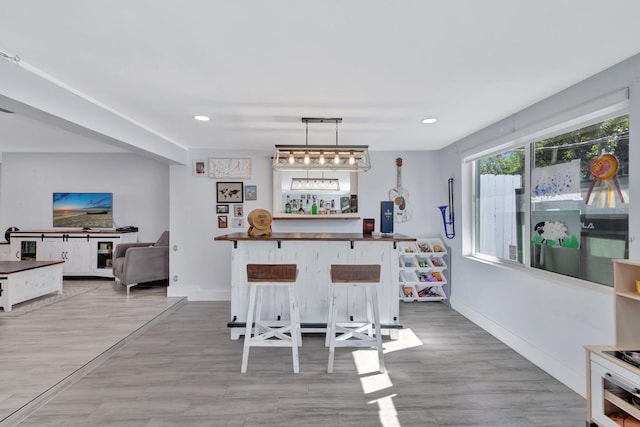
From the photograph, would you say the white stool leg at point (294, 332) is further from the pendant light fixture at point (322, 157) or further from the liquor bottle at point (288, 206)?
the liquor bottle at point (288, 206)

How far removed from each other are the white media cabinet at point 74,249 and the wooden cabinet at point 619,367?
6.82 metres

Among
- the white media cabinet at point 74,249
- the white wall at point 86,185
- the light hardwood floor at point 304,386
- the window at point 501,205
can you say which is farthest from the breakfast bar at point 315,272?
the white media cabinet at point 74,249

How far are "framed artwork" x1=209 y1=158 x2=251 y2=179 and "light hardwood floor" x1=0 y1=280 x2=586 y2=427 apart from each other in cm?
244

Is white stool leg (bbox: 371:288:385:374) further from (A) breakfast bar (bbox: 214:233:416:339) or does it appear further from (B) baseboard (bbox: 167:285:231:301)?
(B) baseboard (bbox: 167:285:231:301)

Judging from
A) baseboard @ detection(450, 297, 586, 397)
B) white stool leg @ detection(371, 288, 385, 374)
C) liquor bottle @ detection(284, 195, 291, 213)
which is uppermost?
liquor bottle @ detection(284, 195, 291, 213)

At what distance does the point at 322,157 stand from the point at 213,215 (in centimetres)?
242

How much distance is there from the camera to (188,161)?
5.06m

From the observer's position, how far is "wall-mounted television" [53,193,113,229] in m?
6.43

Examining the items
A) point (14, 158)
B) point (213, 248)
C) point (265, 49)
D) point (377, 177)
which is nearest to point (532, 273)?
Result: point (377, 177)

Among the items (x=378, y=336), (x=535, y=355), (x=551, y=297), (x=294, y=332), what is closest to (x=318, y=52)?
(x=294, y=332)

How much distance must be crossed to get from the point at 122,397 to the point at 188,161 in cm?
354

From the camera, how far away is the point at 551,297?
2750 mm

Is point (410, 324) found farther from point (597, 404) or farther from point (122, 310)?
point (122, 310)

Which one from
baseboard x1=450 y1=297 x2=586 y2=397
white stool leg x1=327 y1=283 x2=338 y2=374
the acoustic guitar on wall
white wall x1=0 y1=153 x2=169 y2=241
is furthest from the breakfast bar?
white wall x1=0 y1=153 x2=169 y2=241
